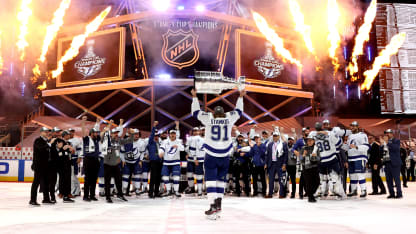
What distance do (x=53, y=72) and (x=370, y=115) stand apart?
22.4m

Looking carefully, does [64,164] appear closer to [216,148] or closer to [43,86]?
[216,148]

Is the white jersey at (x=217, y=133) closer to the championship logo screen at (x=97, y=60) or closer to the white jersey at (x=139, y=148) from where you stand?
the white jersey at (x=139, y=148)

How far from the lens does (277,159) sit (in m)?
10.5

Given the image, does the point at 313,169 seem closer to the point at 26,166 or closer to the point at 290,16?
the point at 26,166

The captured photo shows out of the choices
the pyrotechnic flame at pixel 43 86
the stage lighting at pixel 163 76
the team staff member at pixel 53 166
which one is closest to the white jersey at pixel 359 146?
the team staff member at pixel 53 166

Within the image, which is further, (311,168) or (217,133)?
(311,168)

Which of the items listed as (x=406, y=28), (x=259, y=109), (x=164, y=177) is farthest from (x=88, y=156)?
(x=406, y=28)

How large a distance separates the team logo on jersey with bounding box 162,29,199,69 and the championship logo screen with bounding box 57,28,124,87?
3003 mm

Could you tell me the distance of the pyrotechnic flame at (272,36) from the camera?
75.7ft

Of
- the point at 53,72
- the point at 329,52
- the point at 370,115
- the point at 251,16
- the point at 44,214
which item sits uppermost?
the point at 251,16

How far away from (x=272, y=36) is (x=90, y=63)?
39.2 ft

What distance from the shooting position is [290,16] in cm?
2405

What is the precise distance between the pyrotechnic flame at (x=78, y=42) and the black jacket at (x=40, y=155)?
16755mm

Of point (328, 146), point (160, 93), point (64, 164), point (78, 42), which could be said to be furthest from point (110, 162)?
point (78, 42)
